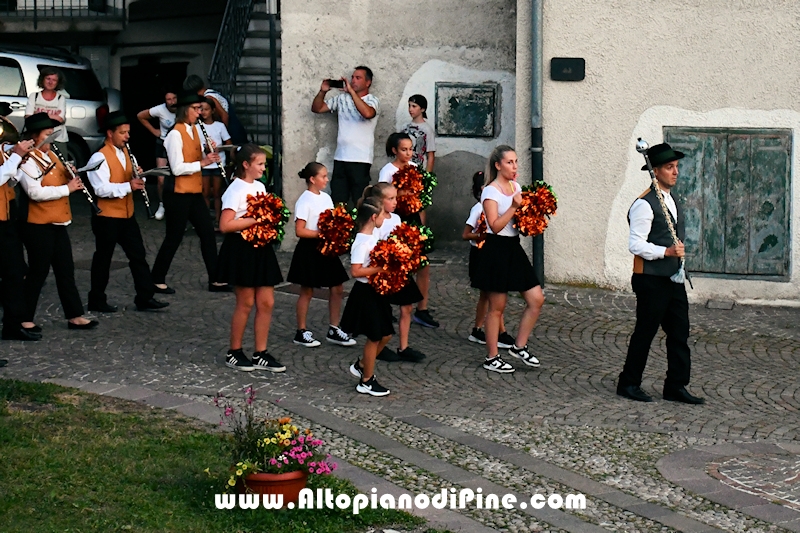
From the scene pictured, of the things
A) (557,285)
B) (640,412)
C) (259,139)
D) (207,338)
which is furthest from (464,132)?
(640,412)

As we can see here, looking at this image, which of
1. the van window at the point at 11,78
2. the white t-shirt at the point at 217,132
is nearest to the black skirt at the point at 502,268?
the white t-shirt at the point at 217,132

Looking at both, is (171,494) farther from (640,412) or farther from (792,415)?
(792,415)

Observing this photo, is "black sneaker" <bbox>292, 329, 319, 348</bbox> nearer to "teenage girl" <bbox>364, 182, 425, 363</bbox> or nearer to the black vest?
"teenage girl" <bbox>364, 182, 425, 363</bbox>

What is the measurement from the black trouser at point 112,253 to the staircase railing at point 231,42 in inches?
215

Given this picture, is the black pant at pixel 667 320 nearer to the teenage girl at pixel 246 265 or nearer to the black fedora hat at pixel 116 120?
the teenage girl at pixel 246 265

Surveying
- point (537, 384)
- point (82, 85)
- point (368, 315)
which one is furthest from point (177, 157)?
point (82, 85)

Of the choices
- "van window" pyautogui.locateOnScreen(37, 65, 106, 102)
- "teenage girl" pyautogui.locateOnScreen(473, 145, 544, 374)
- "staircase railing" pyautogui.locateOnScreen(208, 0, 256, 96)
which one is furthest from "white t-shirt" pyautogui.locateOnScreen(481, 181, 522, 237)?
"van window" pyautogui.locateOnScreen(37, 65, 106, 102)

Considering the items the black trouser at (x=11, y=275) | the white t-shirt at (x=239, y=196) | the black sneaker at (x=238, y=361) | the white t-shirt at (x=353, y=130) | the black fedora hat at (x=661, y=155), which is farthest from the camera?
the white t-shirt at (x=353, y=130)

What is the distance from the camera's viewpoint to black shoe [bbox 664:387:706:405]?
9742 millimetres

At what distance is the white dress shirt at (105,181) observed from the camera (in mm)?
11930

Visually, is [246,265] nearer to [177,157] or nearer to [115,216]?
[115,216]

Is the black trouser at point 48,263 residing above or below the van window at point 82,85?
below

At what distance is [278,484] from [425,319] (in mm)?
5256

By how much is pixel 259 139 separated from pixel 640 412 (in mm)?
9665
